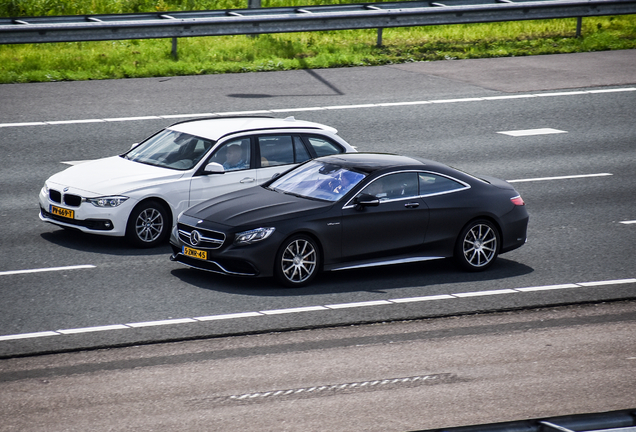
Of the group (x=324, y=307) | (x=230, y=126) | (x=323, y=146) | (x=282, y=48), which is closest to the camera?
(x=324, y=307)

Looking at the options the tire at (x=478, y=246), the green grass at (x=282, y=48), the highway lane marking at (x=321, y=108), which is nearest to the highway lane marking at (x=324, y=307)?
the tire at (x=478, y=246)

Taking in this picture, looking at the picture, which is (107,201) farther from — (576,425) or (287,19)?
(287,19)

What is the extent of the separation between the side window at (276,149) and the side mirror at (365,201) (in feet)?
7.05

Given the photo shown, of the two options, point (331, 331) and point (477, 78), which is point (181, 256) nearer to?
point (331, 331)

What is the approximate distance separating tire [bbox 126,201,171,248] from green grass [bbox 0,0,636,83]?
9848 mm

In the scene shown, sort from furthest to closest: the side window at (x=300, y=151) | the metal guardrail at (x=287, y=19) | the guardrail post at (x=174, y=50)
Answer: the guardrail post at (x=174, y=50)
the metal guardrail at (x=287, y=19)
the side window at (x=300, y=151)

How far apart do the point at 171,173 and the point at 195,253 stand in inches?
75.0

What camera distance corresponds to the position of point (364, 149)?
1731 centimetres

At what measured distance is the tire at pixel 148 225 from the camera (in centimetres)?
1225

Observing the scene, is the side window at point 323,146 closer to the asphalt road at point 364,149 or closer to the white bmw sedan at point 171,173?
the white bmw sedan at point 171,173

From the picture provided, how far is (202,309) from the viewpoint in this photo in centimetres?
1013

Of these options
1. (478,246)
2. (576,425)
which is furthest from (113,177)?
(576,425)

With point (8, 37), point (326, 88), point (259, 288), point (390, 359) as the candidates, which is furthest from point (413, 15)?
point (390, 359)

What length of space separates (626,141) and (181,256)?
35.6 feet
